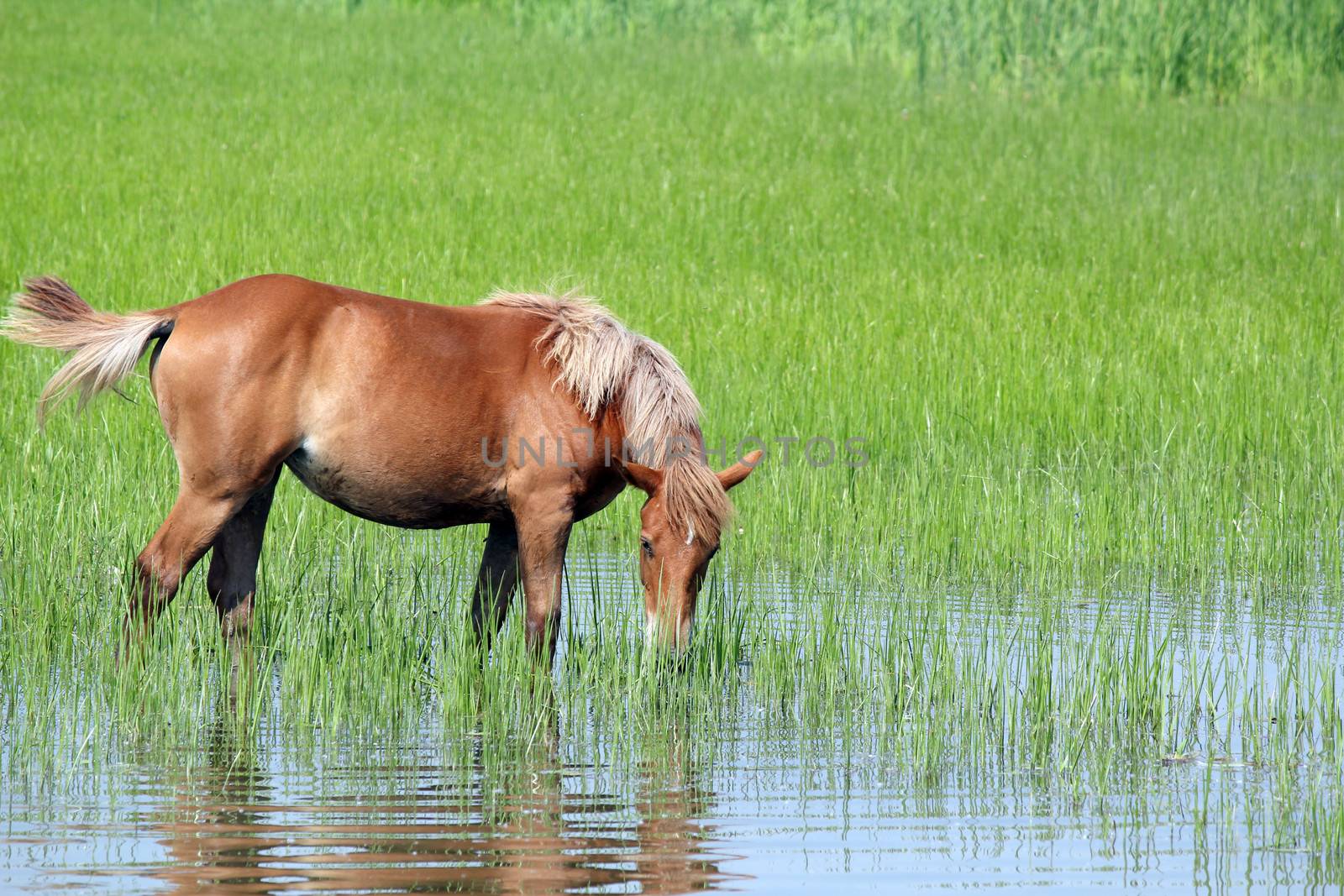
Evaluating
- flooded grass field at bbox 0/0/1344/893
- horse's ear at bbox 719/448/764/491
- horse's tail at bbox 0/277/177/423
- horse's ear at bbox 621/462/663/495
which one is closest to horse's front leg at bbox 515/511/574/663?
flooded grass field at bbox 0/0/1344/893

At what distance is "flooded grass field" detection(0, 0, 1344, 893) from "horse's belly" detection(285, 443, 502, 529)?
370mm

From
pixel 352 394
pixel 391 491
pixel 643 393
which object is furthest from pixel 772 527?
pixel 352 394

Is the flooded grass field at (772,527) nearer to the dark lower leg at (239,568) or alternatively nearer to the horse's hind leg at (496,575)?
the dark lower leg at (239,568)

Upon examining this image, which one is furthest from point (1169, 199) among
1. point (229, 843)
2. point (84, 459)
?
point (229, 843)

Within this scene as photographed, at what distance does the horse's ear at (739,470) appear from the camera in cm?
606

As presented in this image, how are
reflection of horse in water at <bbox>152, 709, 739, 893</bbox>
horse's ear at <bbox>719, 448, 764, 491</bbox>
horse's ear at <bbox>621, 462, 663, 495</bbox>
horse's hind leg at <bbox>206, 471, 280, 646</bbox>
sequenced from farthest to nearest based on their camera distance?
horse's hind leg at <bbox>206, 471, 280, 646</bbox>, horse's ear at <bbox>719, 448, 764, 491</bbox>, horse's ear at <bbox>621, 462, 663, 495</bbox>, reflection of horse in water at <bbox>152, 709, 739, 893</bbox>

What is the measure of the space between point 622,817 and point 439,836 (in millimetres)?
546

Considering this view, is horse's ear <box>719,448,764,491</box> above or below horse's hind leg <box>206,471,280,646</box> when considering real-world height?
above

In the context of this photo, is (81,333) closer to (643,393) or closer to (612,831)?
(643,393)

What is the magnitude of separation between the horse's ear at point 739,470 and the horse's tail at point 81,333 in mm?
2119

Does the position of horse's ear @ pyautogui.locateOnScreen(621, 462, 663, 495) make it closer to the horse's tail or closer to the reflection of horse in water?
the reflection of horse in water

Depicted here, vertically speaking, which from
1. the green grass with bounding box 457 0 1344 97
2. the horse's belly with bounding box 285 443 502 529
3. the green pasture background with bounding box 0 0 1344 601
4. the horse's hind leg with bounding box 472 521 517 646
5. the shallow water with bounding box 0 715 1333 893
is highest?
the green grass with bounding box 457 0 1344 97

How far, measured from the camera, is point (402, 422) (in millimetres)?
5996

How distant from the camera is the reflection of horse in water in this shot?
13.7 feet
